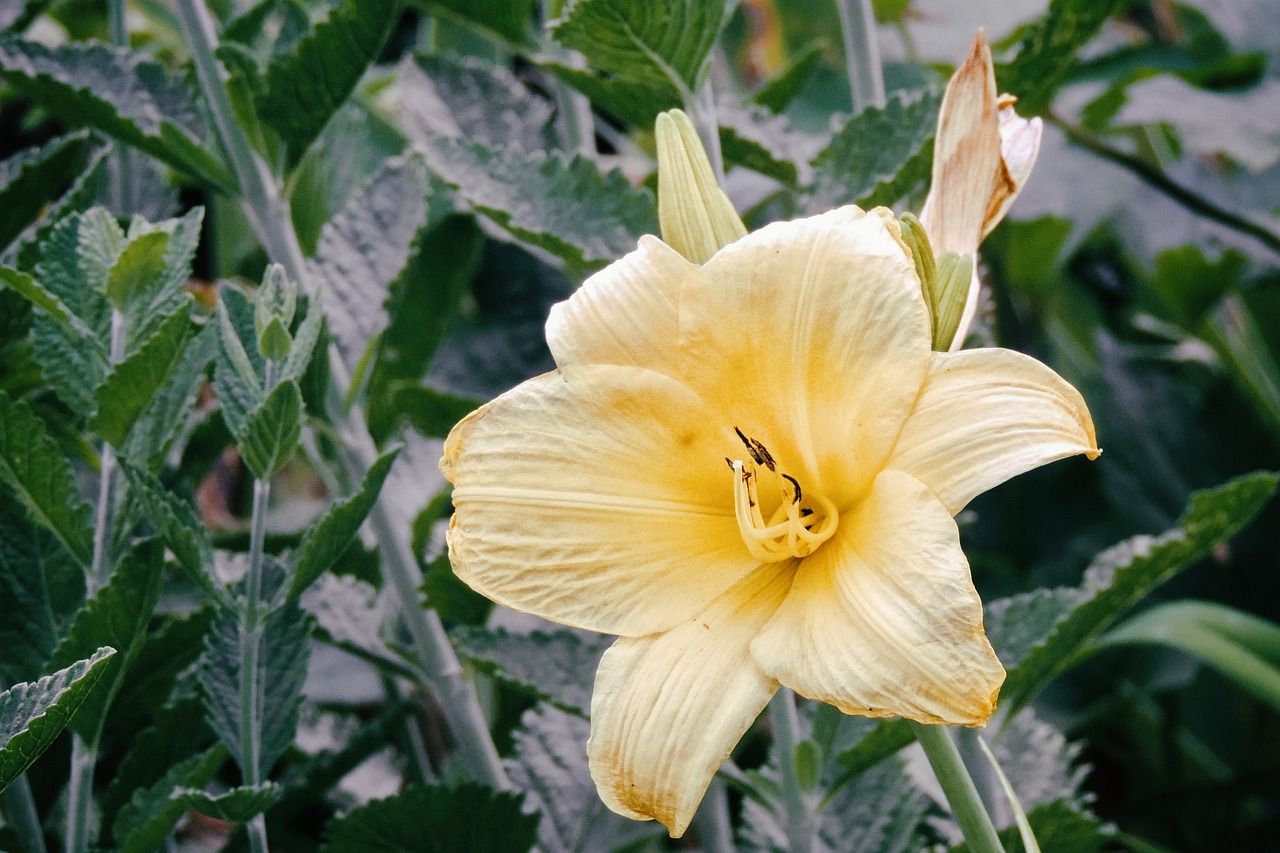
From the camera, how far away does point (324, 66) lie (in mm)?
612

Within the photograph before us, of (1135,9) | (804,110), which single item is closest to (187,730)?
(804,110)

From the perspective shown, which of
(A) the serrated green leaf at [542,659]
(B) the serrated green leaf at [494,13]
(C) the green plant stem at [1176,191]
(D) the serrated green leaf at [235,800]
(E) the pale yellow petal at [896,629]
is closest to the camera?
(E) the pale yellow petal at [896,629]

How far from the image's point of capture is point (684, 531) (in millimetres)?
462

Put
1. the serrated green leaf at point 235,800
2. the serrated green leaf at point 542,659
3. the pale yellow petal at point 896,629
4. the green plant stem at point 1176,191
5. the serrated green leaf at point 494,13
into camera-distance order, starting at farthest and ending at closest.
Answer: the green plant stem at point 1176,191 < the serrated green leaf at point 494,13 < the serrated green leaf at point 542,659 < the serrated green leaf at point 235,800 < the pale yellow petal at point 896,629

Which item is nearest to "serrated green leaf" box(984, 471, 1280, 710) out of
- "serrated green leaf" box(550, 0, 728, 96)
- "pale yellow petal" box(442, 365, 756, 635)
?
"pale yellow petal" box(442, 365, 756, 635)

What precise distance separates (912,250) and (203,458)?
482mm

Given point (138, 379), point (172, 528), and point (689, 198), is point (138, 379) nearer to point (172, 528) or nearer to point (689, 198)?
point (172, 528)

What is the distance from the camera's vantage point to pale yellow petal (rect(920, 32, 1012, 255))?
1.48 feet

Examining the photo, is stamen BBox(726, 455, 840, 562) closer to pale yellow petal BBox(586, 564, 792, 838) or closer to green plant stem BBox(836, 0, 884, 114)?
pale yellow petal BBox(586, 564, 792, 838)

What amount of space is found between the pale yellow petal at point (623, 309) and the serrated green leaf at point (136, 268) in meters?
0.22

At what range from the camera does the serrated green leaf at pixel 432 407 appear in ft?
2.15

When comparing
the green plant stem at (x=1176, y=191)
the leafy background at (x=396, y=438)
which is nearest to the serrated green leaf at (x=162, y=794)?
the leafy background at (x=396, y=438)

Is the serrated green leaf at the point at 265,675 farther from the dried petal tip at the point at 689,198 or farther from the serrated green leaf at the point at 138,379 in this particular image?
the dried petal tip at the point at 689,198

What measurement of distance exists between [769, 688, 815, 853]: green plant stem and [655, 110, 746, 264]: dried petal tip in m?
0.21
